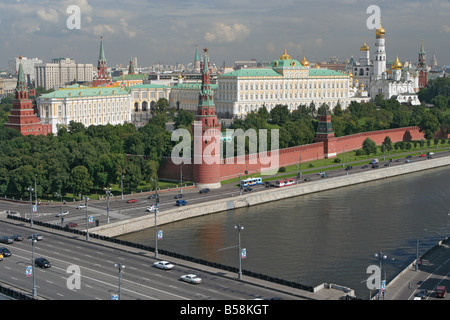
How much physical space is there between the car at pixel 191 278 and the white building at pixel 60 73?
15593cm

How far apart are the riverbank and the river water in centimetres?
46

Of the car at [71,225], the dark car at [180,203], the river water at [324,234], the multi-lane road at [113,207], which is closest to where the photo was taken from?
the river water at [324,234]

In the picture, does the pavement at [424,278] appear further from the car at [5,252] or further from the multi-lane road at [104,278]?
the car at [5,252]

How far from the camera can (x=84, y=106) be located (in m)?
75.8

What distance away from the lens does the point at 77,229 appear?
116ft

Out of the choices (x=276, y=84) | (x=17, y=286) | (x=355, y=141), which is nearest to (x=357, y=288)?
(x=17, y=286)

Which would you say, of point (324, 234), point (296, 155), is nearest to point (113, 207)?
point (324, 234)

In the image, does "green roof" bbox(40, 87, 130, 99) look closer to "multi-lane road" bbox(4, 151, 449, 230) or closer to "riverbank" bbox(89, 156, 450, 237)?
"multi-lane road" bbox(4, 151, 449, 230)

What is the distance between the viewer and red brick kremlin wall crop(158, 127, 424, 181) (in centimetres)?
5009

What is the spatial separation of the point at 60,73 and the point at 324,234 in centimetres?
15798

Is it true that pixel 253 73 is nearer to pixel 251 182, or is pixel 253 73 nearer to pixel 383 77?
pixel 383 77

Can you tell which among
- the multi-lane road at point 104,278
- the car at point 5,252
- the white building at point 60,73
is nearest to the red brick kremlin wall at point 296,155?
the multi-lane road at point 104,278

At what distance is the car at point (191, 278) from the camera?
1016 inches

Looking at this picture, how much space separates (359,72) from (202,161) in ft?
250
